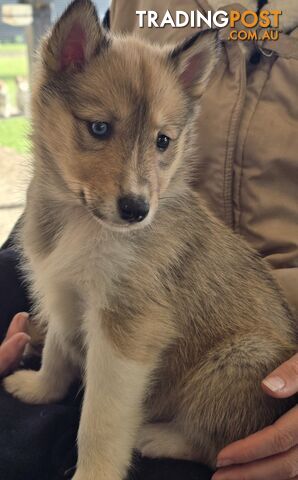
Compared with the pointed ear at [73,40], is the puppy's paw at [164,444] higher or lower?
lower

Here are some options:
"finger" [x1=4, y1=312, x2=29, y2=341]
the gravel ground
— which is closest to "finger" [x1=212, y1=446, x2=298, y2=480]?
"finger" [x1=4, y1=312, x2=29, y2=341]

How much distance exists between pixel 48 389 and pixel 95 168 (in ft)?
2.30

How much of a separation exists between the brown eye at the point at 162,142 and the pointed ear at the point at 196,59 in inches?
7.5

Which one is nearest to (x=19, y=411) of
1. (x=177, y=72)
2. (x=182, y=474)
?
(x=182, y=474)

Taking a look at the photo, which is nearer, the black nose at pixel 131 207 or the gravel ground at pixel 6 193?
the black nose at pixel 131 207

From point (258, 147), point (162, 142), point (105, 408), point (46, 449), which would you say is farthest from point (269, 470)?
point (258, 147)

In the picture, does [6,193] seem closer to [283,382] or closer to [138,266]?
[138,266]

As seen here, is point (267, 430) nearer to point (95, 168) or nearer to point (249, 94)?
point (95, 168)

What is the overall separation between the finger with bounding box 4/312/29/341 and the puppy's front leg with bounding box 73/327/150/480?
0.43 metres

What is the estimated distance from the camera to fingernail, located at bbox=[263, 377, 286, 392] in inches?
47.9

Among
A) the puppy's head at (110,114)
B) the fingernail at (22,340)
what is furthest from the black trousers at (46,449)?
the puppy's head at (110,114)

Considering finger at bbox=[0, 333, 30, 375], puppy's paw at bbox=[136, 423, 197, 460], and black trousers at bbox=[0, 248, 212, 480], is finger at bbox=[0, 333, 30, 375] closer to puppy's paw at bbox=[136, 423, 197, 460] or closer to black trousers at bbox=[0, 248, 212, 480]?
black trousers at bbox=[0, 248, 212, 480]

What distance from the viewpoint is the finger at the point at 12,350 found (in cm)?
152

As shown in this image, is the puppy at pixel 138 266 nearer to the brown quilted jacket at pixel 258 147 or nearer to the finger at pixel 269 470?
the finger at pixel 269 470
